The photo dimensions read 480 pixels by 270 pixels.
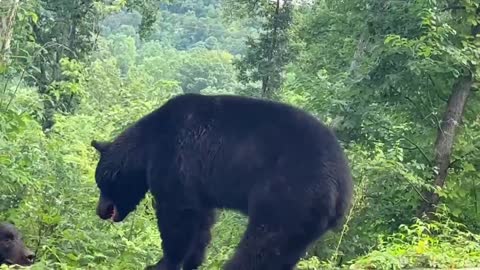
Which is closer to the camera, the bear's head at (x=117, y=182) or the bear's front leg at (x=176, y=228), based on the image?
the bear's front leg at (x=176, y=228)

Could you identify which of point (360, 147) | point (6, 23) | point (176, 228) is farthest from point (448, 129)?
point (176, 228)

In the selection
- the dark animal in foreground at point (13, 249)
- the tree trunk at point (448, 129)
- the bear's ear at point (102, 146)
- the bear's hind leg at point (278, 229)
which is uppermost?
the bear's hind leg at point (278, 229)

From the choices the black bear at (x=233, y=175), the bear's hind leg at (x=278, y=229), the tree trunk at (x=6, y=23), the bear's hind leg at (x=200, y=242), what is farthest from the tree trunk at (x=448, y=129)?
the bear's hind leg at (x=278, y=229)

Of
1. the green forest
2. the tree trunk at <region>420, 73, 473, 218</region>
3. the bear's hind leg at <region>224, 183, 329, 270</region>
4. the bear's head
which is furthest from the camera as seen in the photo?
the tree trunk at <region>420, 73, 473, 218</region>

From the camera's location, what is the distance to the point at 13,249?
8.27m

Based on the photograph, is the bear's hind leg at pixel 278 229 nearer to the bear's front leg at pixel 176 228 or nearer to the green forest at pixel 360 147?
the bear's front leg at pixel 176 228

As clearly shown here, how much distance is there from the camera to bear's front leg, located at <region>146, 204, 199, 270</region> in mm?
6316

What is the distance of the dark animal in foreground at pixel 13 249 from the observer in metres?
8.20

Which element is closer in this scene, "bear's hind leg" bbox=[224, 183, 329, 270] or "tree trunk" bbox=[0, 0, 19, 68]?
"bear's hind leg" bbox=[224, 183, 329, 270]

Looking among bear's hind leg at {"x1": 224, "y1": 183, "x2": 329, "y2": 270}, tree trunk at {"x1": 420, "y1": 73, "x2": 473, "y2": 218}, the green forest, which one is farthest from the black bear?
tree trunk at {"x1": 420, "y1": 73, "x2": 473, "y2": 218}

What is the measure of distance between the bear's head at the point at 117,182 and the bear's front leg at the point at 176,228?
702mm

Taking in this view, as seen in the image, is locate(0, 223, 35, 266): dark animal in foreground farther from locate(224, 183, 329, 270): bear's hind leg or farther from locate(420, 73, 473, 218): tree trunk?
locate(420, 73, 473, 218): tree trunk

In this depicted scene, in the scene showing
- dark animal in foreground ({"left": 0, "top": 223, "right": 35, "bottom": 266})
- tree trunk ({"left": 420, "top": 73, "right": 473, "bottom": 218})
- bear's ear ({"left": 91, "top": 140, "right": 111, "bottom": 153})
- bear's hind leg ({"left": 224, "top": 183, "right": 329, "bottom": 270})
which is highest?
bear's hind leg ({"left": 224, "top": 183, "right": 329, "bottom": 270})

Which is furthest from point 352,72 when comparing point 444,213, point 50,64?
point 50,64
